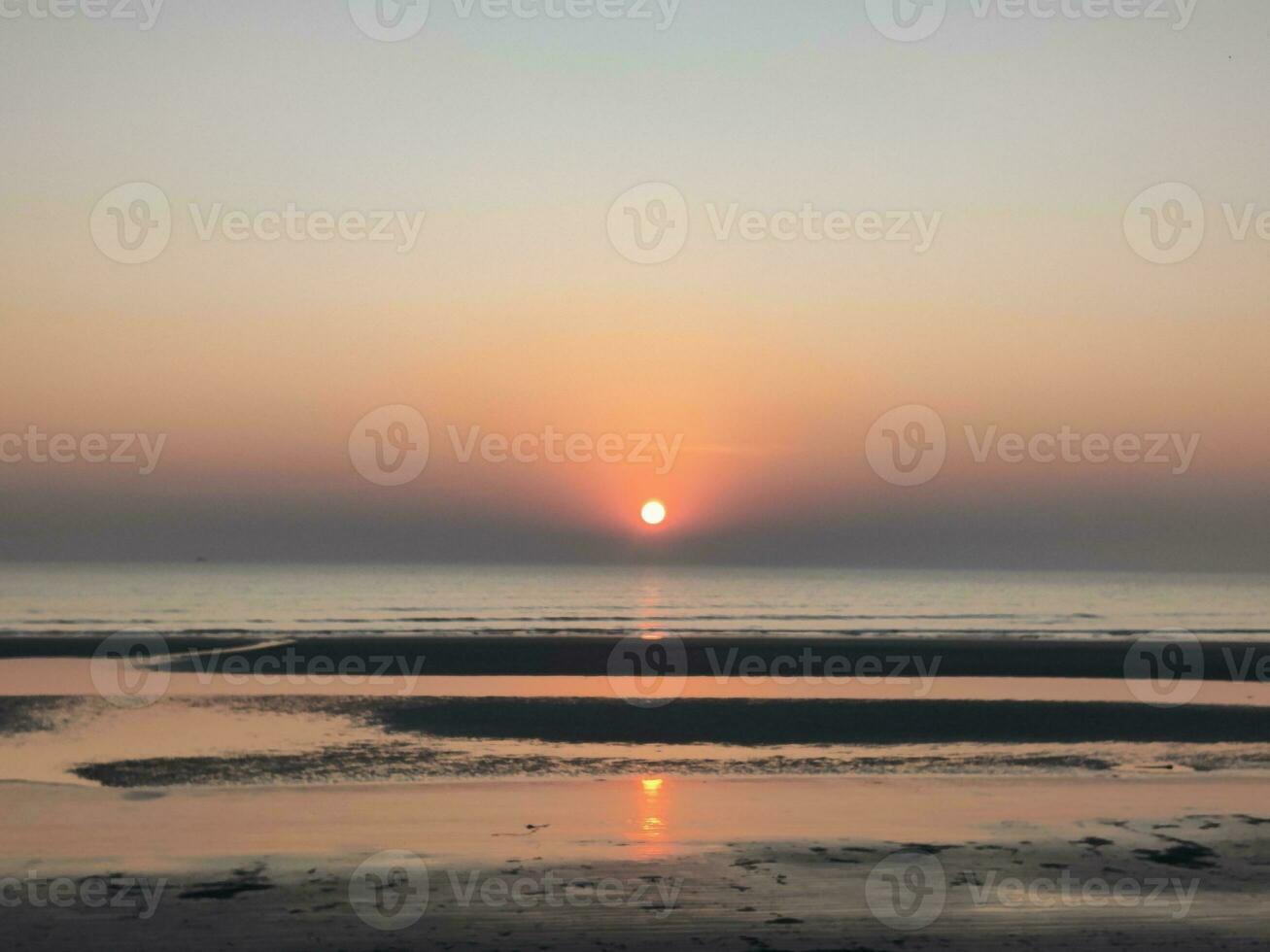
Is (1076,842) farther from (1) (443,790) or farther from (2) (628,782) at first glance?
(1) (443,790)

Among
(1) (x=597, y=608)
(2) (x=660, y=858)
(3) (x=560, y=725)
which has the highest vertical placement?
(1) (x=597, y=608)

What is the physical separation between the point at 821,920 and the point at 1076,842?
447 cm

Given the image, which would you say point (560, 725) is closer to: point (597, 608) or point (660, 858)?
point (660, 858)

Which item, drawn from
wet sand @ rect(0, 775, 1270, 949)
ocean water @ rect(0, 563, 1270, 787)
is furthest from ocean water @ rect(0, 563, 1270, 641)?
wet sand @ rect(0, 775, 1270, 949)

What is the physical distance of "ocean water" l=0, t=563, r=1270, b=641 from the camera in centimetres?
4928

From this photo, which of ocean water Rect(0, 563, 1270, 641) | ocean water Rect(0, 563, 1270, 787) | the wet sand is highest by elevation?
ocean water Rect(0, 563, 1270, 641)

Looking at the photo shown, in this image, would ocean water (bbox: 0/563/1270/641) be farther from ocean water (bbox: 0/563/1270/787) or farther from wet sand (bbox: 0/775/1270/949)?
wet sand (bbox: 0/775/1270/949)

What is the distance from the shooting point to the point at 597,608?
217 ft

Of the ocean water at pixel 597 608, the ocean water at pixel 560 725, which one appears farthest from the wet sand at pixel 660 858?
the ocean water at pixel 597 608

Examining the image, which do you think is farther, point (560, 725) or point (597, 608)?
point (597, 608)

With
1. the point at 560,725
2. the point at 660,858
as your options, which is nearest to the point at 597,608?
the point at 560,725

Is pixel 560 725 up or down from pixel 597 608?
down

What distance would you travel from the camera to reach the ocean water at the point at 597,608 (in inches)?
1940

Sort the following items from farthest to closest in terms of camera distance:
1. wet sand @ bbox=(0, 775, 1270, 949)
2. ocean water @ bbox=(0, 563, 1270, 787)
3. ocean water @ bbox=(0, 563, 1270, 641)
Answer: ocean water @ bbox=(0, 563, 1270, 641) < ocean water @ bbox=(0, 563, 1270, 787) < wet sand @ bbox=(0, 775, 1270, 949)
